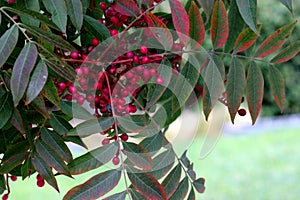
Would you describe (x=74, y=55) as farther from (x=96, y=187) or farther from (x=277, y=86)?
(x=277, y=86)

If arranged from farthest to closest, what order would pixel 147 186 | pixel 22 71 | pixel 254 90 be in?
pixel 254 90 < pixel 147 186 < pixel 22 71

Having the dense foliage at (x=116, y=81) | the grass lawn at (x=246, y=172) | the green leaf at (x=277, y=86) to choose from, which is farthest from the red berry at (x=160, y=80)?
the grass lawn at (x=246, y=172)

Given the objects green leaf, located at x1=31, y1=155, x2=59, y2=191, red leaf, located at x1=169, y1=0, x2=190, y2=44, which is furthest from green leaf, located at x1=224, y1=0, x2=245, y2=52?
green leaf, located at x1=31, y1=155, x2=59, y2=191

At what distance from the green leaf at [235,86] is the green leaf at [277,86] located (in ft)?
0.32

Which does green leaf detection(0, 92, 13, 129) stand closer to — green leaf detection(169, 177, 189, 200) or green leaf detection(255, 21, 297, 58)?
green leaf detection(169, 177, 189, 200)

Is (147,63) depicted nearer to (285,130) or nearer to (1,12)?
(1,12)

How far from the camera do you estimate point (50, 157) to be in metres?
0.77

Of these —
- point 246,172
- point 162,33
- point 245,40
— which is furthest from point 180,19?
point 246,172

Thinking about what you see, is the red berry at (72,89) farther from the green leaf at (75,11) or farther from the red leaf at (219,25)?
the red leaf at (219,25)

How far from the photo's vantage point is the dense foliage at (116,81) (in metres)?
0.73

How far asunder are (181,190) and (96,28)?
278 mm

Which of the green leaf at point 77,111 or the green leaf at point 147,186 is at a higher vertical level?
the green leaf at point 77,111

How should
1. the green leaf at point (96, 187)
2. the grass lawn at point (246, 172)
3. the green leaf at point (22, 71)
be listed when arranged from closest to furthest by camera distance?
the green leaf at point (22, 71), the green leaf at point (96, 187), the grass lawn at point (246, 172)

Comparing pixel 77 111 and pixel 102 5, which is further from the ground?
pixel 102 5
